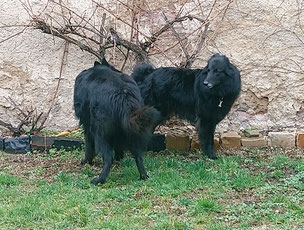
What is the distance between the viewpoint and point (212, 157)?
7.66 m

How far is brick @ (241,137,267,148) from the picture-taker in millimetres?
8156

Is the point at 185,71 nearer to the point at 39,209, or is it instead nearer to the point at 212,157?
the point at 212,157

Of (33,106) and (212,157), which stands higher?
(33,106)

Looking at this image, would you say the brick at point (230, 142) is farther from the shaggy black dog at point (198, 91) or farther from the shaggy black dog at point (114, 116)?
the shaggy black dog at point (114, 116)

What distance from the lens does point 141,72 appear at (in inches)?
322

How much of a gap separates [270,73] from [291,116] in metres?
0.71

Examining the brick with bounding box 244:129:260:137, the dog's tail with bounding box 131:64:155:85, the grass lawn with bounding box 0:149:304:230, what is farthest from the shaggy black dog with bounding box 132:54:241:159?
the brick with bounding box 244:129:260:137

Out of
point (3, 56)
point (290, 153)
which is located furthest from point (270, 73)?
point (3, 56)

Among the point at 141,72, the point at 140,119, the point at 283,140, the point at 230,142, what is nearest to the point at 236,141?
the point at 230,142

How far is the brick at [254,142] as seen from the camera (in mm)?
8156

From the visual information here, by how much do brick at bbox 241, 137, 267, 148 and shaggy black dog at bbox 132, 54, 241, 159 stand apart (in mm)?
601

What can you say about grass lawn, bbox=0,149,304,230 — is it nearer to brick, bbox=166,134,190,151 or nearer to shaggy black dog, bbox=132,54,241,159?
brick, bbox=166,134,190,151

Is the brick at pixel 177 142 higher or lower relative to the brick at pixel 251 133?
lower

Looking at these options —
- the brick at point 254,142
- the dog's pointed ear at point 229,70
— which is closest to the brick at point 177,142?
the brick at point 254,142
